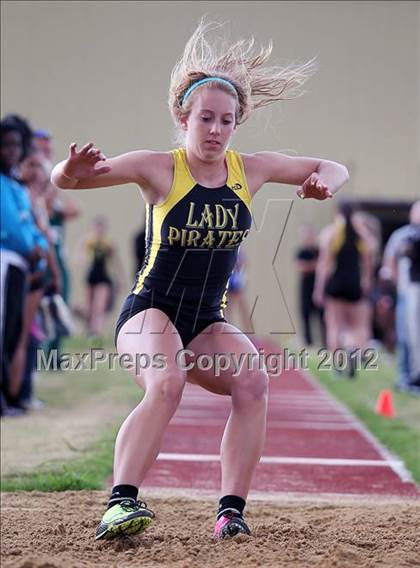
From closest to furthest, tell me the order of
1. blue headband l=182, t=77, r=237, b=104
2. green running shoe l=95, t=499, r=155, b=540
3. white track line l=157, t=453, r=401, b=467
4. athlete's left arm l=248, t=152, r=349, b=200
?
1. green running shoe l=95, t=499, r=155, b=540
2. blue headband l=182, t=77, r=237, b=104
3. athlete's left arm l=248, t=152, r=349, b=200
4. white track line l=157, t=453, r=401, b=467

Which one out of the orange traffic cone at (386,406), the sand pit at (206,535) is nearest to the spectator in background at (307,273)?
the orange traffic cone at (386,406)

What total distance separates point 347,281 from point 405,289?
1.36 meters

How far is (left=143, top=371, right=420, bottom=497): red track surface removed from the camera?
17.6ft

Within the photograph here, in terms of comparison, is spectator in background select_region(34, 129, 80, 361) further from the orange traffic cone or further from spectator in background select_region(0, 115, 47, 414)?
the orange traffic cone

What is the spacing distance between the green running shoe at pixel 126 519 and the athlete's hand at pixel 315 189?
4.81 feet

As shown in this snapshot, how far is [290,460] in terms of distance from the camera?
20.2 feet

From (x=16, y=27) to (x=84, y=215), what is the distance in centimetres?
671

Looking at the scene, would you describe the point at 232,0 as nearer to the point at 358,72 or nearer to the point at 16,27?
the point at 16,27

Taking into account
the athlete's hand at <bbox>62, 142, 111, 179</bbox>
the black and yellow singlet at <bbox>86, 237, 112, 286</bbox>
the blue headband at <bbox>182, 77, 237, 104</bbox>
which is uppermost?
the black and yellow singlet at <bbox>86, 237, 112, 286</bbox>

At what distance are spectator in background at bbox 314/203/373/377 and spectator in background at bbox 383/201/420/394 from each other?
721 millimetres

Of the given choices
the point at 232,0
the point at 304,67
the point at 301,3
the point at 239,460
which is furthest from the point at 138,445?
the point at 301,3

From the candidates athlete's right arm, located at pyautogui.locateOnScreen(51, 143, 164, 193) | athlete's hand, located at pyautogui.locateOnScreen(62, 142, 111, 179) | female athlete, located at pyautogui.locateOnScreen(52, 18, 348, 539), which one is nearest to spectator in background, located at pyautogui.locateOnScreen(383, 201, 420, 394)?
female athlete, located at pyautogui.locateOnScreen(52, 18, 348, 539)

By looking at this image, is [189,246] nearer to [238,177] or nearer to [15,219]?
[238,177]

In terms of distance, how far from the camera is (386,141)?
20.6 meters
